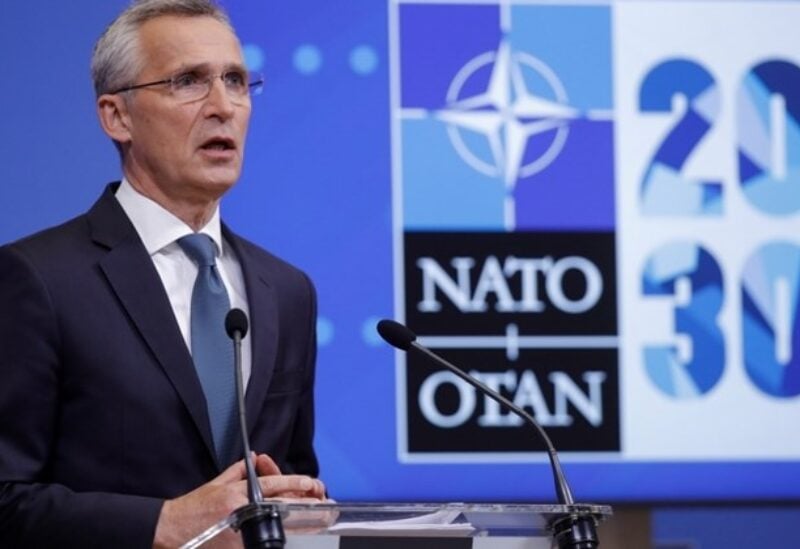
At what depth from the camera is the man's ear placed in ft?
8.86

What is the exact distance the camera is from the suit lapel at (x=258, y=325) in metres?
2.56

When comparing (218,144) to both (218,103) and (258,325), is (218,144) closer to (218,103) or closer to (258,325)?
(218,103)

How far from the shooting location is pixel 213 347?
256 centimetres

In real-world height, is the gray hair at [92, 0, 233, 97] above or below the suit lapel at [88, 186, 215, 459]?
above

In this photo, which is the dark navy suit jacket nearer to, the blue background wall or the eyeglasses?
the eyeglasses

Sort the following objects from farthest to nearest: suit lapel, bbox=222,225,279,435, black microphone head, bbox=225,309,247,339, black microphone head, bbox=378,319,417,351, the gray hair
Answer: the gray hair
suit lapel, bbox=222,225,279,435
black microphone head, bbox=378,319,417,351
black microphone head, bbox=225,309,247,339

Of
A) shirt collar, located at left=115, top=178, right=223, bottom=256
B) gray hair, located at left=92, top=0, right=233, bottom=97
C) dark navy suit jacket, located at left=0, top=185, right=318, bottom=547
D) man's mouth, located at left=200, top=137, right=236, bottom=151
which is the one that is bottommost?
dark navy suit jacket, located at left=0, top=185, right=318, bottom=547

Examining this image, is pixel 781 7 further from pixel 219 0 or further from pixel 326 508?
pixel 326 508

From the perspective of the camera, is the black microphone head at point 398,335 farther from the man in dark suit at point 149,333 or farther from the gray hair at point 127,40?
the gray hair at point 127,40

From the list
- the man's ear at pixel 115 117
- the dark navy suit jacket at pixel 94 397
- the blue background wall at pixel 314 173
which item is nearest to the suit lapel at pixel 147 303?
the dark navy suit jacket at pixel 94 397

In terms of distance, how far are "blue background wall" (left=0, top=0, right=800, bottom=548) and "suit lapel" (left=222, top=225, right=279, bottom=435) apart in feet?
2.71

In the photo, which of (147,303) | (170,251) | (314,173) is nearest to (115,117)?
(170,251)

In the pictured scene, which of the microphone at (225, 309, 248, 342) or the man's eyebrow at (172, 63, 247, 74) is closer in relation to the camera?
the microphone at (225, 309, 248, 342)

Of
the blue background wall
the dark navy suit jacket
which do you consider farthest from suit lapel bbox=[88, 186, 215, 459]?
the blue background wall
